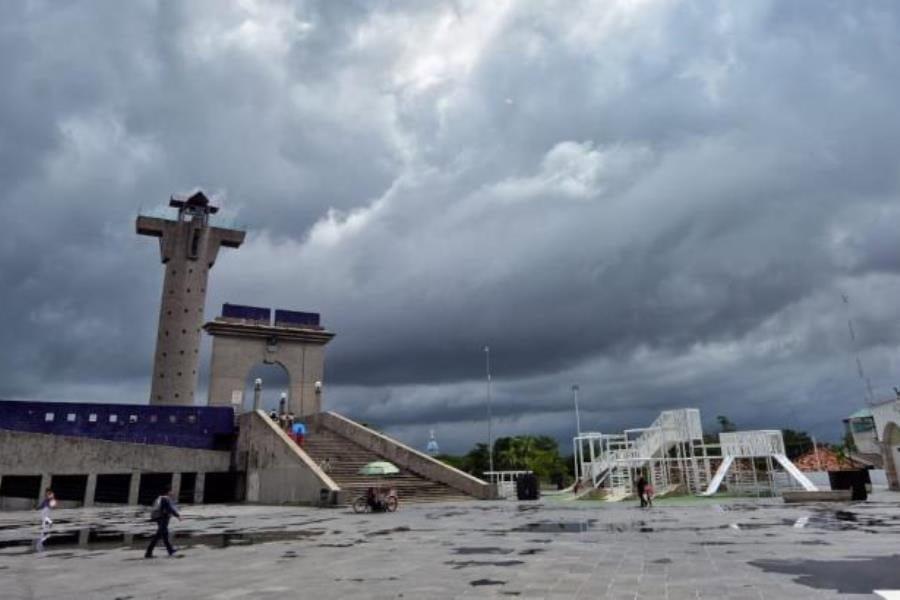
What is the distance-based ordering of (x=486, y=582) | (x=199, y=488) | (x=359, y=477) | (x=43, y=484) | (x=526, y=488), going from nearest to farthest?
(x=486, y=582) < (x=43, y=484) < (x=526, y=488) < (x=359, y=477) < (x=199, y=488)

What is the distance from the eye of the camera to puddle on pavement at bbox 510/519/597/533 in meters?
16.5

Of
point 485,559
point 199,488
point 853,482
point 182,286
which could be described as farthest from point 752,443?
point 182,286

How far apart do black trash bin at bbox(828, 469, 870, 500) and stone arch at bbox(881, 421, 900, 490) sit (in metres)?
7.79

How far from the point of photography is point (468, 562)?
11195 mm

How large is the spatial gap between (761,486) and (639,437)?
264 inches

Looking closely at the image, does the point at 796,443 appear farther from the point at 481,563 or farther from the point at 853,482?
the point at 481,563

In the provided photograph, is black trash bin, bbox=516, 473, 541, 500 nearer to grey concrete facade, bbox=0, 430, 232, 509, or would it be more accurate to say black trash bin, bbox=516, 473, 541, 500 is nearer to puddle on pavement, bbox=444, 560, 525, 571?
grey concrete facade, bbox=0, 430, 232, 509

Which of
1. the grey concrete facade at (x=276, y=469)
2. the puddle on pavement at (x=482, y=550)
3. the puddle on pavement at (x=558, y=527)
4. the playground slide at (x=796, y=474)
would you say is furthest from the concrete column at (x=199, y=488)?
the playground slide at (x=796, y=474)

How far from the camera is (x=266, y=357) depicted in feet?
163

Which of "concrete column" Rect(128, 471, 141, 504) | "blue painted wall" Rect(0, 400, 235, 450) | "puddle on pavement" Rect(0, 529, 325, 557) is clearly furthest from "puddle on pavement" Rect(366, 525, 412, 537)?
"blue painted wall" Rect(0, 400, 235, 450)

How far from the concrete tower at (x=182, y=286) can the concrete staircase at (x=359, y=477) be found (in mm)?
22874

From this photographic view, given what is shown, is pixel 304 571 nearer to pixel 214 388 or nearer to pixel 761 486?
pixel 761 486

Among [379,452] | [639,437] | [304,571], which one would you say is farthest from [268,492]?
[304,571]

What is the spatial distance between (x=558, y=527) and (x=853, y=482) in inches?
639
